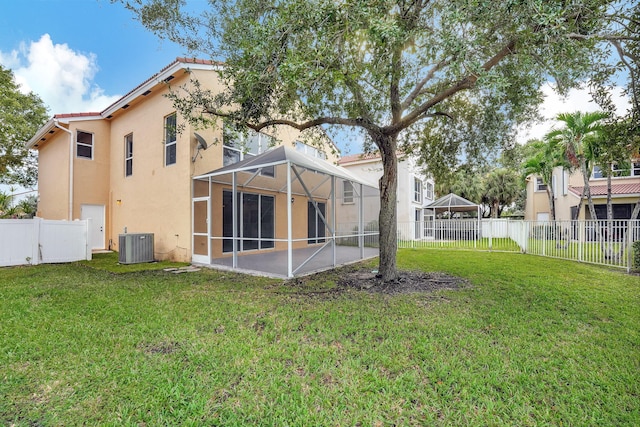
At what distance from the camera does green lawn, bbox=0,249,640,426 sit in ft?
8.02

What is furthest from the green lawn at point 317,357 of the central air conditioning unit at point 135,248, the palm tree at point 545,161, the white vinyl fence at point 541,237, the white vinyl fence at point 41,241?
the palm tree at point 545,161

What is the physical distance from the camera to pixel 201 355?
334 centimetres

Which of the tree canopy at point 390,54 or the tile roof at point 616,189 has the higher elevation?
the tree canopy at point 390,54

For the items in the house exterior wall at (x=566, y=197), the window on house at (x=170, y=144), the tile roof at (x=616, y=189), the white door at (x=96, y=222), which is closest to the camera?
the window on house at (x=170, y=144)

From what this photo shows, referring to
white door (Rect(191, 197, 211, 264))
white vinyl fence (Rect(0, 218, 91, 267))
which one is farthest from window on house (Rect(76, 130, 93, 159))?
white door (Rect(191, 197, 211, 264))

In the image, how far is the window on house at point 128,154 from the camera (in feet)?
41.9

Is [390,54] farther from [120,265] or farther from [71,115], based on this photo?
[71,115]

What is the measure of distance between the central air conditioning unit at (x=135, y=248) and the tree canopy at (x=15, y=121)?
39.2 feet

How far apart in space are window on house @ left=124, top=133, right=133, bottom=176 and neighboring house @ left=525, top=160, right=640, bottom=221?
2051 cm

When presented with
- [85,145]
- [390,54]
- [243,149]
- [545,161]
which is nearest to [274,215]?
[243,149]

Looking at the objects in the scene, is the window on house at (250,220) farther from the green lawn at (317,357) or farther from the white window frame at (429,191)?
the white window frame at (429,191)

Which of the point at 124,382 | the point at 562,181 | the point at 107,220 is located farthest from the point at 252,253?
the point at 562,181

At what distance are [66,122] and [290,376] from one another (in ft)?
49.9

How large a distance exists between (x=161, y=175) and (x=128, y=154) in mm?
3228
